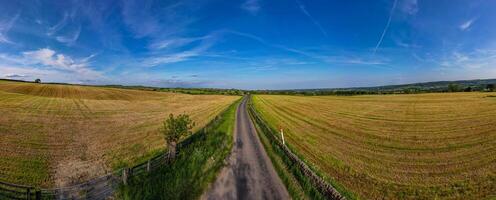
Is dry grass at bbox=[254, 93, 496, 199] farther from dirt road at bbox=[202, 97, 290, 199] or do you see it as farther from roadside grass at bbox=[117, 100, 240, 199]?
roadside grass at bbox=[117, 100, 240, 199]

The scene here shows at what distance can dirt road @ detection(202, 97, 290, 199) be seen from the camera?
10539 mm

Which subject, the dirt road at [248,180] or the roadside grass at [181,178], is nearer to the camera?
the roadside grass at [181,178]

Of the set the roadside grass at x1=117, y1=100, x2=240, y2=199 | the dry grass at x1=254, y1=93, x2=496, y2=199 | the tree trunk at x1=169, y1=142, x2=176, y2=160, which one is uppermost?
the tree trunk at x1=169, y1=142, x2=176, y2=160

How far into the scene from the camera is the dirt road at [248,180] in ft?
34.6

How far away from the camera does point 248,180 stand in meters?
12.1

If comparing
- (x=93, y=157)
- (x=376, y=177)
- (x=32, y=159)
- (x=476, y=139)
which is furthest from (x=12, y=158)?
(x=476, y=139)

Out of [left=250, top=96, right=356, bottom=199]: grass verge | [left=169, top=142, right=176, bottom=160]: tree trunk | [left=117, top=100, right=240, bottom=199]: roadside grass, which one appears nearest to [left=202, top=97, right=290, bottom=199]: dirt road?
[left=250, top=96, right=356, bottom=199]: grass verge

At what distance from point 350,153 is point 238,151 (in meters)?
8.08

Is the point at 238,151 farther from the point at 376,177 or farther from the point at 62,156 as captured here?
the point at 62,156

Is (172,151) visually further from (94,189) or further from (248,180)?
(248,180)

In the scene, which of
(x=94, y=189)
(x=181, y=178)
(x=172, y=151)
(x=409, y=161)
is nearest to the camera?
(x=94, y=189)

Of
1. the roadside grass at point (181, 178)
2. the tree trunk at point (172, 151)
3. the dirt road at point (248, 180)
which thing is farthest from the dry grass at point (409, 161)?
the tree trunk at point (172, 151)

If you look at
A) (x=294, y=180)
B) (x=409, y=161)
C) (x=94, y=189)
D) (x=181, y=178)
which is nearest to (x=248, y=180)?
(x=294, y=180)

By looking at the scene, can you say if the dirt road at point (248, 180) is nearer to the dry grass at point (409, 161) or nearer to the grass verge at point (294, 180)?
the grass verge at point (294, 180)
